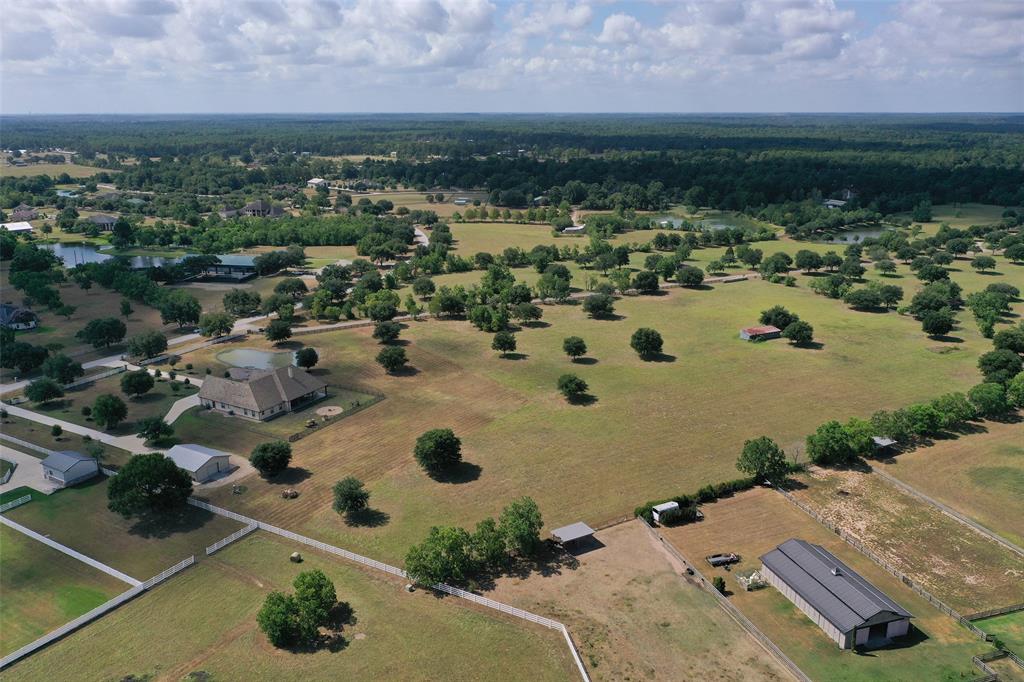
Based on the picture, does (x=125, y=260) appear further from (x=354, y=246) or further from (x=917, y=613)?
(x=917, y=613)

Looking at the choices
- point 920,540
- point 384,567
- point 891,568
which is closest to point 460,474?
point 384,567

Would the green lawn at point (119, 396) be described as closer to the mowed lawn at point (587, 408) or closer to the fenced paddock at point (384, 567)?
the mowed lawn at point (587, 408)

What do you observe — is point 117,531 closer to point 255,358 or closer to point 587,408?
point 255,358

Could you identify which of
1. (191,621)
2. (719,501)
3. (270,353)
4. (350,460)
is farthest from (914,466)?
(270,353)

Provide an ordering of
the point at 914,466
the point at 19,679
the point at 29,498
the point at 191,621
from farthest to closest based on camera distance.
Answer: the point at 914,466 → the point at 29,498 → the point at 191,621 → the point at 19,679

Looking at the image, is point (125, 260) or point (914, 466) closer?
point (914, 466)

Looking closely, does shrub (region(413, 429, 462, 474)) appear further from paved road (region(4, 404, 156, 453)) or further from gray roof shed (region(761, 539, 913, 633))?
gray roof shed (region(761, 539, 913, 633))
